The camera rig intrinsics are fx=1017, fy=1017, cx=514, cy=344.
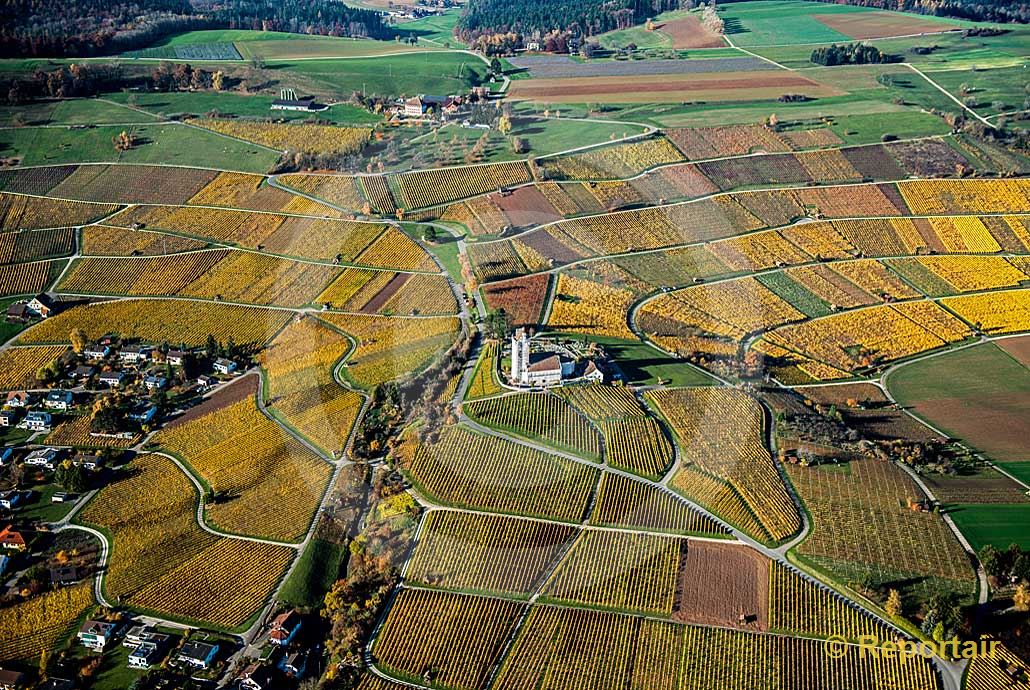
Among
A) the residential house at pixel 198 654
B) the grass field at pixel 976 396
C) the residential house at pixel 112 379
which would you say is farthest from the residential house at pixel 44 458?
the grass field at pixel 976 396

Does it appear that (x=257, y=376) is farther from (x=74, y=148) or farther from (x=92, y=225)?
(x=74, y=148)

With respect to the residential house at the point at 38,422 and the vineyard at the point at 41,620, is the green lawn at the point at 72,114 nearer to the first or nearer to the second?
the residential house at the point at 38,422

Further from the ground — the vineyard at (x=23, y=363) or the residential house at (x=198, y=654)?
the vineyard at (x=23, y=363)

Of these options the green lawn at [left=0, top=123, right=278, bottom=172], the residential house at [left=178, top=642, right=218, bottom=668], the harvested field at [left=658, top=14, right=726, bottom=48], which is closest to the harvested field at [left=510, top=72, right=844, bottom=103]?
the harvested field at [left=658, top=14, right=726, bottom=48]

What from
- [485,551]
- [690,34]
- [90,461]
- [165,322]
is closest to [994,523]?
[485,551]

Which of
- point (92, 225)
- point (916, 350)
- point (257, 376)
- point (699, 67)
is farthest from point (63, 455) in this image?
point (699, 67)

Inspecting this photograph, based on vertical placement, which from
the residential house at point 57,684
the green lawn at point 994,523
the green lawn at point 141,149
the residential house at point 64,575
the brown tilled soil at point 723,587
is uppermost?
the green lawn at point 141,149
